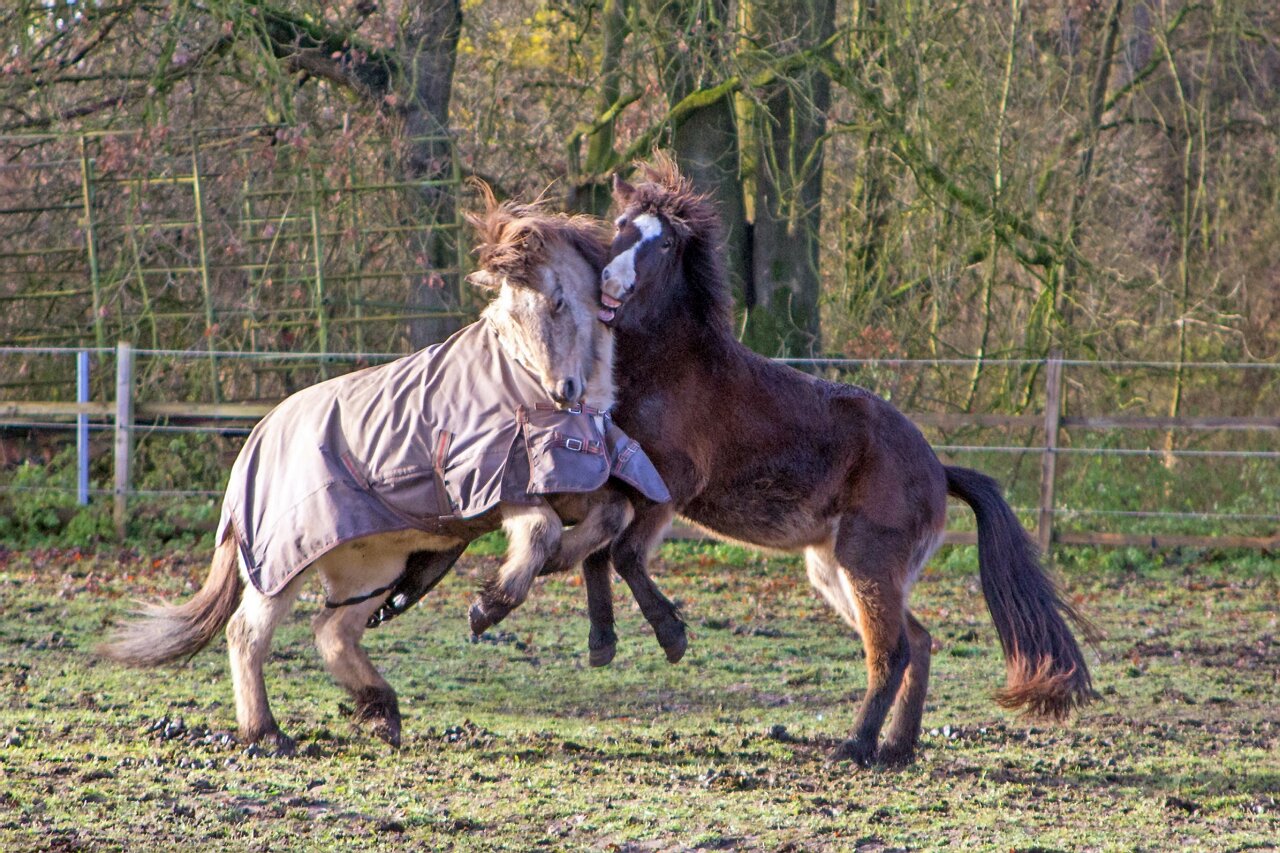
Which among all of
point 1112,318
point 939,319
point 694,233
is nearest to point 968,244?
point 939,319

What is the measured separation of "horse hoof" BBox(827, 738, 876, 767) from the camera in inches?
187

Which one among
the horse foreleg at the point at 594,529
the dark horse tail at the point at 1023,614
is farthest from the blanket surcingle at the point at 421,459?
the dark horse tail at the point at 1023,614

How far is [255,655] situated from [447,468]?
1.03m

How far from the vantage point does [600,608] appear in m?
4.89

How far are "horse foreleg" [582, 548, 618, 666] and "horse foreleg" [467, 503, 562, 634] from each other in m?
0.45

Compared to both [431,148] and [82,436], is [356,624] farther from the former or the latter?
[431,148]

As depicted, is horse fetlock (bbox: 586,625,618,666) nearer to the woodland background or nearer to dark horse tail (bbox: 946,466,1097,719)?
dark horse tail (bbox: 946,466,1097,719)

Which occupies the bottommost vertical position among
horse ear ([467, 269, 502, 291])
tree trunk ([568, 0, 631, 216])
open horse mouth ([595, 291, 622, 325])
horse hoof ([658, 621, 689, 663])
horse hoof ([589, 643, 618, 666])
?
horse hoof ([589, 643, 618, 666])

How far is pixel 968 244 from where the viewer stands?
11500mm

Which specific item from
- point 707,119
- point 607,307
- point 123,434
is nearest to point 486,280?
point 607,307

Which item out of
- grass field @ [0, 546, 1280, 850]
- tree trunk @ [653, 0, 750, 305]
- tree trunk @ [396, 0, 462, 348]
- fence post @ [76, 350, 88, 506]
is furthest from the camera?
tree trunk @ [396, 0, 462, 348]

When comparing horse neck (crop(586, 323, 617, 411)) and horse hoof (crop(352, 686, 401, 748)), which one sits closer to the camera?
horse neck (crop(586, 323, 617, 411))

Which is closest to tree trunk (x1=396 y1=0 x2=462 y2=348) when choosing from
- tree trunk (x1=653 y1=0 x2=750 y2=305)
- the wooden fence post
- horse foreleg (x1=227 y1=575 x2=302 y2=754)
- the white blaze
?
tree trunk (x1=653 y1=0 x2=750 y2=305)

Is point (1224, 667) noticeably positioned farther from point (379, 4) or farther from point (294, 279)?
point (379, 4)
